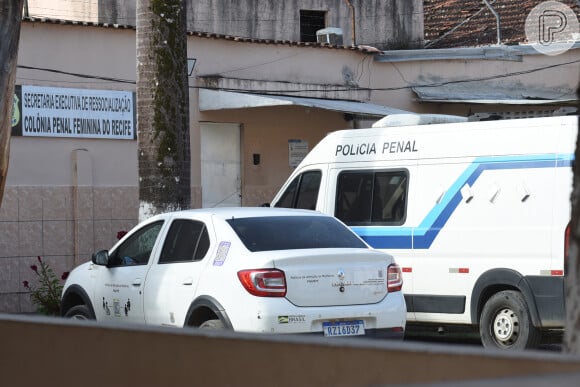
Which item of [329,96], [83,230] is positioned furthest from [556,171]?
[329,96]

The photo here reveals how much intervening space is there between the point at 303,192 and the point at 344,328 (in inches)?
177

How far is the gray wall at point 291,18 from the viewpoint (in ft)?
87.1

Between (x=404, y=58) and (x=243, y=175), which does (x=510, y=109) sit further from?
(x=243, y=175)

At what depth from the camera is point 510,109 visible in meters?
22.9

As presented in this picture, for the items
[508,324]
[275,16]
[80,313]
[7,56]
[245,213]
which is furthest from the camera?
[275,16]

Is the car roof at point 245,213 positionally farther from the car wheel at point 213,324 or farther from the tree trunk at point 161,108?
the tree trunk at point 161,108

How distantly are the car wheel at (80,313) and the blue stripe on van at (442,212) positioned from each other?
330 centimetres

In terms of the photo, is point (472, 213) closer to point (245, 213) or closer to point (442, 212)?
point (442, 212)

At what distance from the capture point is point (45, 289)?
1620 cm

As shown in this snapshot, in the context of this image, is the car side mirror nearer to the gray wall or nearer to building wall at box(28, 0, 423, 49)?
building wall at box(28, 0, 423, 49)

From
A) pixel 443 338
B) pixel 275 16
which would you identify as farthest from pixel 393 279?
pixel 275 16

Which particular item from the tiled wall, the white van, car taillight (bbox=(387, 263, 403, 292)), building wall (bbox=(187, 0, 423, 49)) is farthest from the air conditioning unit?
car taillight (bbox=(387, 263, 403, 292))

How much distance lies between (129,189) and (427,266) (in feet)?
24.0

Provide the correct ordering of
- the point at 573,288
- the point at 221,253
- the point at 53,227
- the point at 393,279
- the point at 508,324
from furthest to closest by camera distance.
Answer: the point at 53,227
the point at 508,324
the point at 393,279
the point at 221,253
the point at 573,288
